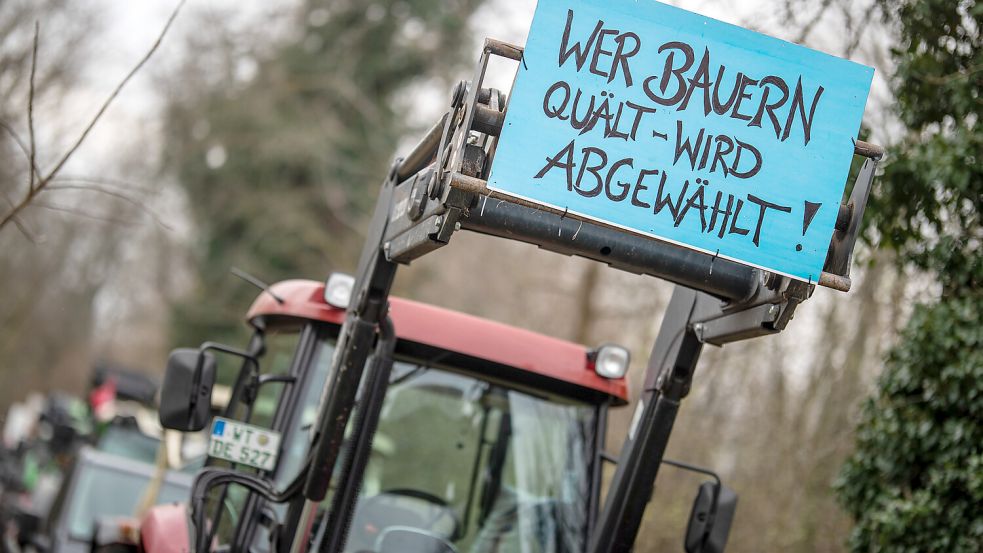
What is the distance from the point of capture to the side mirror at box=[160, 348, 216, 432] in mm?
4602

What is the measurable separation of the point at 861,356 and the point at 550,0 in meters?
11.0

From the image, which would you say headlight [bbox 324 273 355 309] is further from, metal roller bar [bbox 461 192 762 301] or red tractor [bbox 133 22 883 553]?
metal roller bar [bbox 461 192 762 301]

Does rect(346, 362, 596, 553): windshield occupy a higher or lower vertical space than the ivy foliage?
→ lower

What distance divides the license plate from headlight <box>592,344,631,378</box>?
1.39 m

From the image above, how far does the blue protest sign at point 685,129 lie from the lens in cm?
346

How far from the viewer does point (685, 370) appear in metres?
4.47

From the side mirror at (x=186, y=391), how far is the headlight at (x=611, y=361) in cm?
163

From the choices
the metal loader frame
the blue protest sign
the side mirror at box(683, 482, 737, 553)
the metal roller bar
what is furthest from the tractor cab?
the blue protest sign

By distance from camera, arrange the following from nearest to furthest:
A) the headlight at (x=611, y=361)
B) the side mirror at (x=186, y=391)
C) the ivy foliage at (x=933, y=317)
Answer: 1. the side mirror at (x=186, y=391)
2. the headlight at (x=611, y=361)
3. the ivy foliage at (x=933, y=317)

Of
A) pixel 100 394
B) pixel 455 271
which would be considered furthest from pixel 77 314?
pixel 100 394

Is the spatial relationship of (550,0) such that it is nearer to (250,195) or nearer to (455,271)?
(455,271)

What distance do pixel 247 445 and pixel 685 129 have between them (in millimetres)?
2313

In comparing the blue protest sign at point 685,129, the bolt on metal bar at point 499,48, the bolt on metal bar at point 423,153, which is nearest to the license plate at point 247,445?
the bolt on metal bar at point 423,153

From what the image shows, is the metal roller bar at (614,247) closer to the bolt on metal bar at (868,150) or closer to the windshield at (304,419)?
the bolt on metal bar at (868,150)
